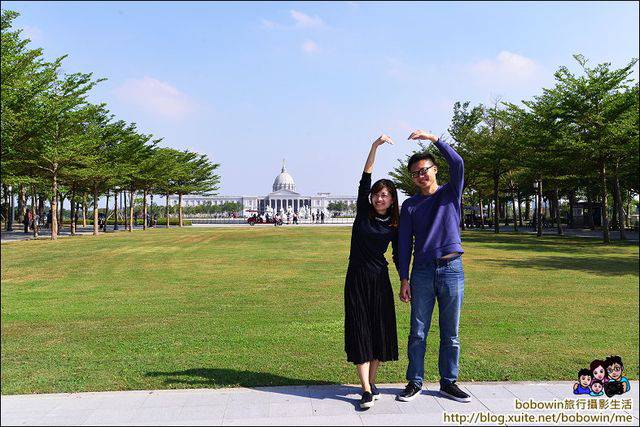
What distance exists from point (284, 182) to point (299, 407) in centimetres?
15304

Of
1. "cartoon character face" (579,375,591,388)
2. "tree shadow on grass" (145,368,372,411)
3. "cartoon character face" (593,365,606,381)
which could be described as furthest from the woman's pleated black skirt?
"cartoon character face" (593,365,606,381)

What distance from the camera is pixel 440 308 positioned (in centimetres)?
454

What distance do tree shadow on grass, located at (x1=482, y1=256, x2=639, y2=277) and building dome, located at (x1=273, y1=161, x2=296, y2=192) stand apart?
141 meters

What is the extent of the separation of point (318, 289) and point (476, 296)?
317 cm

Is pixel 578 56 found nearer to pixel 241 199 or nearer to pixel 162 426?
pixel 162 426

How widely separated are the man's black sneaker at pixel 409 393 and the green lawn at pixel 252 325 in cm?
67

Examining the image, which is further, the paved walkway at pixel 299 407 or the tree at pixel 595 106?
the tree at pixel 595 106

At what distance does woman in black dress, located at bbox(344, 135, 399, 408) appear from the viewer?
14.8 feet

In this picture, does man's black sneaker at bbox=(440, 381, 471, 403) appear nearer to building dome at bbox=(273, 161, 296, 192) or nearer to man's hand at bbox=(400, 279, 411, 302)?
man's hand at bbox=(400, 279, 411, 302)

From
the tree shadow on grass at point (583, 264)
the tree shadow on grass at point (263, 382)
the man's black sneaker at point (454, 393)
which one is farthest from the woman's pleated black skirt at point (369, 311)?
the tree shadow on grass at point (583, 264)

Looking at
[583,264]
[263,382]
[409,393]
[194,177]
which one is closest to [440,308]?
[409,393]

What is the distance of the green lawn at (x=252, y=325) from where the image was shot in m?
5.21

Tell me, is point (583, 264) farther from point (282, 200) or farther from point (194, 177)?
point (282, 200)

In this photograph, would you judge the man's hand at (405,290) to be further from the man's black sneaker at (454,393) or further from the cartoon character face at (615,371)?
the cartoon character face at (615,371)
